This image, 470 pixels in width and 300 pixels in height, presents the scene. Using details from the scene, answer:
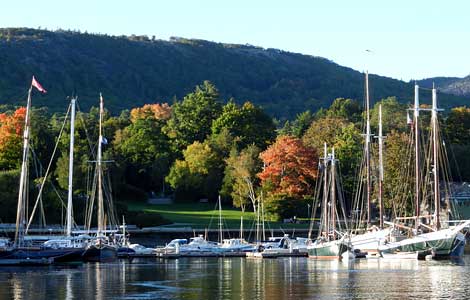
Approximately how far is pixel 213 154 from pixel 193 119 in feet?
54.4

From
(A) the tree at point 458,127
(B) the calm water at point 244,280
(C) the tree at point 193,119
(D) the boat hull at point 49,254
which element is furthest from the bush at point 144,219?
(A) the tree at point 458,127

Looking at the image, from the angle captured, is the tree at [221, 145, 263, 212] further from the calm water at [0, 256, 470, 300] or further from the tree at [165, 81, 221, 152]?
the calm water at [0, 256, 470, 300]

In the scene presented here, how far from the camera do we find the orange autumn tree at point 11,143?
392 ft

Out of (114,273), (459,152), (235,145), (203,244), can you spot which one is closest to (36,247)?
(114,273)

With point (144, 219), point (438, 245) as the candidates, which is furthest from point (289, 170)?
point (438, 245)

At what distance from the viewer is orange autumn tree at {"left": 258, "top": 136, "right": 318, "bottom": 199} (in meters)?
118

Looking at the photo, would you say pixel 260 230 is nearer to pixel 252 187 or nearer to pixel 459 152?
pixel 252 187

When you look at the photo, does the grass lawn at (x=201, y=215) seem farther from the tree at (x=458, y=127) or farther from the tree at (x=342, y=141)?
the tree at (x=458, y=127)

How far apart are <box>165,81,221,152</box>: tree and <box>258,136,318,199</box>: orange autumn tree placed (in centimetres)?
2343

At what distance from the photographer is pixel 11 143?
398 feet

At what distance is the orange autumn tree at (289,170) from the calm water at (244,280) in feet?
120

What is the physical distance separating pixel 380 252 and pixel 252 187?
36504mm

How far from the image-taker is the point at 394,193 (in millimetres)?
109875

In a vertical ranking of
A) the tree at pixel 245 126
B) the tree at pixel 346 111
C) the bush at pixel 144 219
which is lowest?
the bush at pixel 144 219
